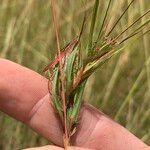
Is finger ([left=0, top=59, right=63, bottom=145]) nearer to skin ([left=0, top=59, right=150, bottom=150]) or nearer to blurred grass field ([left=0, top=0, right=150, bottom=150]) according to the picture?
skin ([left=0, top=59, right=150, bottom=150])

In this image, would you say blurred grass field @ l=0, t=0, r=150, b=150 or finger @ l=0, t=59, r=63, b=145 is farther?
blurred grass field @ l=0, t=0, r=150, b=150

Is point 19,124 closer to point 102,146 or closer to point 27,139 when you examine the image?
point 27,139

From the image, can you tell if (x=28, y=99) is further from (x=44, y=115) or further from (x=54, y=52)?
(x=54, y=52)

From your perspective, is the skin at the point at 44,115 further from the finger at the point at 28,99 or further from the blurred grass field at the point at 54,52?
the blurred grass field at the point at 54,52

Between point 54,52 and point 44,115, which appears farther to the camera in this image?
point 54,52

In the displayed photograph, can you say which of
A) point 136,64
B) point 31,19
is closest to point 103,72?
point 136,64

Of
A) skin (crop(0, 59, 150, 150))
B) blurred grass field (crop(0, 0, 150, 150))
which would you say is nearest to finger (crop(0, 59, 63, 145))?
skin (crop(0, 59, 150, 150))

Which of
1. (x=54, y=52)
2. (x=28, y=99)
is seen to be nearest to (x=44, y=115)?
(x=28, y=99)

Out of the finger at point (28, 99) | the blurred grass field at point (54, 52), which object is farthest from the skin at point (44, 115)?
the blurred grass field at point (54, 52)
